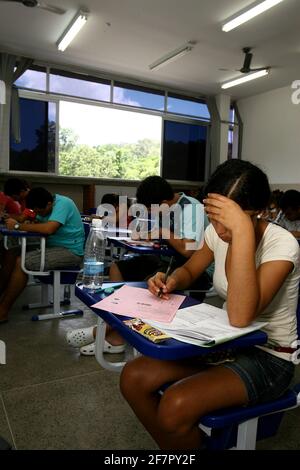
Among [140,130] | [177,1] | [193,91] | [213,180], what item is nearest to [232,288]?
[213,180]

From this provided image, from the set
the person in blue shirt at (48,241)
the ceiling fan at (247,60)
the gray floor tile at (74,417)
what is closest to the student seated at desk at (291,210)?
the person in blue shirt at (48,241)

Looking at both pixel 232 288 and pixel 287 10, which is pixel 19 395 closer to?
pixel 232 288

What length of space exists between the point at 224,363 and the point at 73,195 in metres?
5.93

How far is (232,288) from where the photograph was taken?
0.94m

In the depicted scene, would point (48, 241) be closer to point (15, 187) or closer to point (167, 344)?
point (15, 187)

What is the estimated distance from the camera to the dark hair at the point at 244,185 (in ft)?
3.36

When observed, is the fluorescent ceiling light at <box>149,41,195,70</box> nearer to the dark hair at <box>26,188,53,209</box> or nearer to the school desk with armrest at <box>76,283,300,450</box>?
the dark hair at <box>26,188,53,209</box>

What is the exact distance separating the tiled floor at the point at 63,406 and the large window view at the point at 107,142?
184 inches

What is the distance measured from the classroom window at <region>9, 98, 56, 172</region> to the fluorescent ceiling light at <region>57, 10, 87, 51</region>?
121 cm

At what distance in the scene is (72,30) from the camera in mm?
4723

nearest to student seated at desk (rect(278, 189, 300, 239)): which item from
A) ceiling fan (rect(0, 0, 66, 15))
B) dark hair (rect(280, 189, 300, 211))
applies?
dark hair (rect(280, 189, 300, 211))

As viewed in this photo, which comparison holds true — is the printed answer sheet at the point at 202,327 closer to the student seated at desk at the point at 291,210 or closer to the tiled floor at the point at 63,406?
the tiled floor at the point at 63,406

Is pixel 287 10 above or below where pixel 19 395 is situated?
above

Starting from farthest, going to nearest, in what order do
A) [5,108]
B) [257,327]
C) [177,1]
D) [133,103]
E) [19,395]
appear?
Answer: [133,103] < [5,108] < [177,1] < [19,395] < [257,327]
